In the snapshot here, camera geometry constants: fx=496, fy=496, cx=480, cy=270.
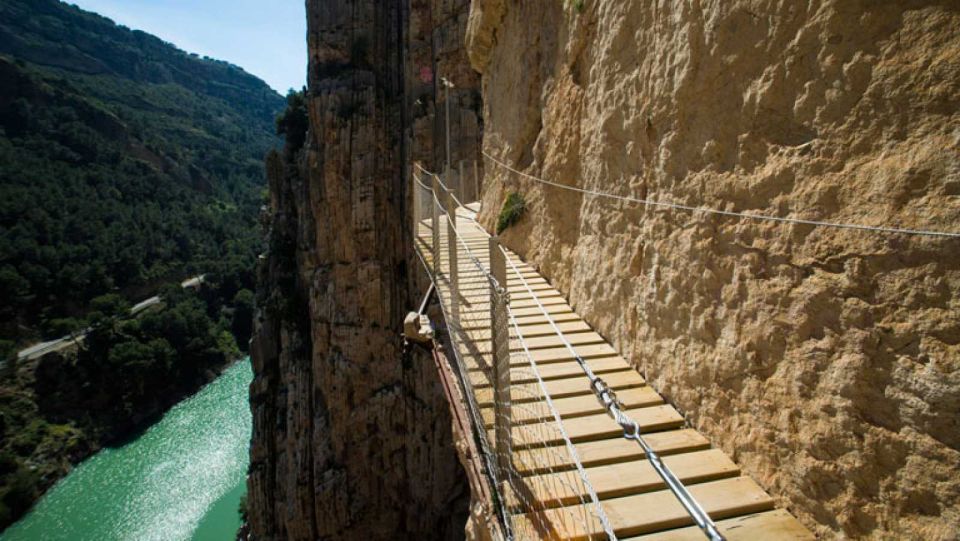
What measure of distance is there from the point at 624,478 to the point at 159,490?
32846mm

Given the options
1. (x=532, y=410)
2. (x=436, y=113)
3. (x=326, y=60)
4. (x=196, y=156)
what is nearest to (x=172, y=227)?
(x=196, y=156)

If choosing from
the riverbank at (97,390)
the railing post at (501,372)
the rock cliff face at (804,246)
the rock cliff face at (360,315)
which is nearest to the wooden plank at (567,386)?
the rock cliff face at (804,246)

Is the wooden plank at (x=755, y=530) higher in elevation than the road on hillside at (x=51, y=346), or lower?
higher

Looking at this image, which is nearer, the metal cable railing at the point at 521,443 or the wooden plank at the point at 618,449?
the metal cable railing at the point at 521,443

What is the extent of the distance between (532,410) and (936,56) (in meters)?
2.77

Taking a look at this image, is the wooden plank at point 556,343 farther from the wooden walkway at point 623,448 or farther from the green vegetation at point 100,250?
the green vegetation at point 100,250

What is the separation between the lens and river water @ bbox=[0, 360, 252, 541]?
2461cm

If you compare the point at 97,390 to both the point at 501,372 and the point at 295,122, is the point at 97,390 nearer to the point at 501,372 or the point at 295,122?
the point at 295,122

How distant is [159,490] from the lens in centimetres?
2756

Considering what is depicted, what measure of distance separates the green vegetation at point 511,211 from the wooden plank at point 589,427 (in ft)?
13.4

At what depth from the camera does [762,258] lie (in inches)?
107

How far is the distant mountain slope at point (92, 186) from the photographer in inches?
1709

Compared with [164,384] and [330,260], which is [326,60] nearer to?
[330,260]

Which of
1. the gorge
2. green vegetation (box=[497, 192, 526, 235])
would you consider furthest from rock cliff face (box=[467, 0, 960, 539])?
green vegetation (box=[497, 192, 526, 235])
